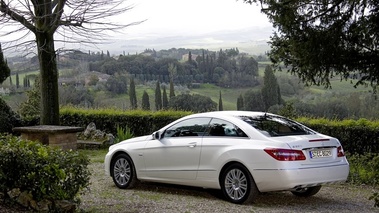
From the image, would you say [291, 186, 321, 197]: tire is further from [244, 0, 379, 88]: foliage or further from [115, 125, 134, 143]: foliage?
[115, 125, 134, 143]: foliage

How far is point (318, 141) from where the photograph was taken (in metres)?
8.21

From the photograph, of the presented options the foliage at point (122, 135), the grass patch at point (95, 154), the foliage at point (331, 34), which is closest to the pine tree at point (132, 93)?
the foliage at point (122, 135)

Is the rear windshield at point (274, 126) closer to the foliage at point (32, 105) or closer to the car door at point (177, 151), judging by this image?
the car door at point (177, 151)

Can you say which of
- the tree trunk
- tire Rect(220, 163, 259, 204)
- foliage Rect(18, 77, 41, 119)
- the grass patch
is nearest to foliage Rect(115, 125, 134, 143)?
the grass patch

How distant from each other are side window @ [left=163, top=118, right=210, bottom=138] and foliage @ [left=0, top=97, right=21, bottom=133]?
9830 millimetres

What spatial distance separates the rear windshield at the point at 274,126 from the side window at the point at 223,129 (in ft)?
0.85

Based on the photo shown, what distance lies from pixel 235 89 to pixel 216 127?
1903cm

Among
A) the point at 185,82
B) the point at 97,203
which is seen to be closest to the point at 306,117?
the point at 97,203

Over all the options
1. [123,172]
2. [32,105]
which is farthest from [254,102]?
[123,172]

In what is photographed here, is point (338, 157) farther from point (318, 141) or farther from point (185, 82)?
point (185, 82)

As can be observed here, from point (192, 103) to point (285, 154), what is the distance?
13718mm

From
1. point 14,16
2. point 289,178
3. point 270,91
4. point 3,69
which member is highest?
point 14,16

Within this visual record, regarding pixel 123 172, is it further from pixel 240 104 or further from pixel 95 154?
pixel 240 104

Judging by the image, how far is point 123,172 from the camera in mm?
9875
